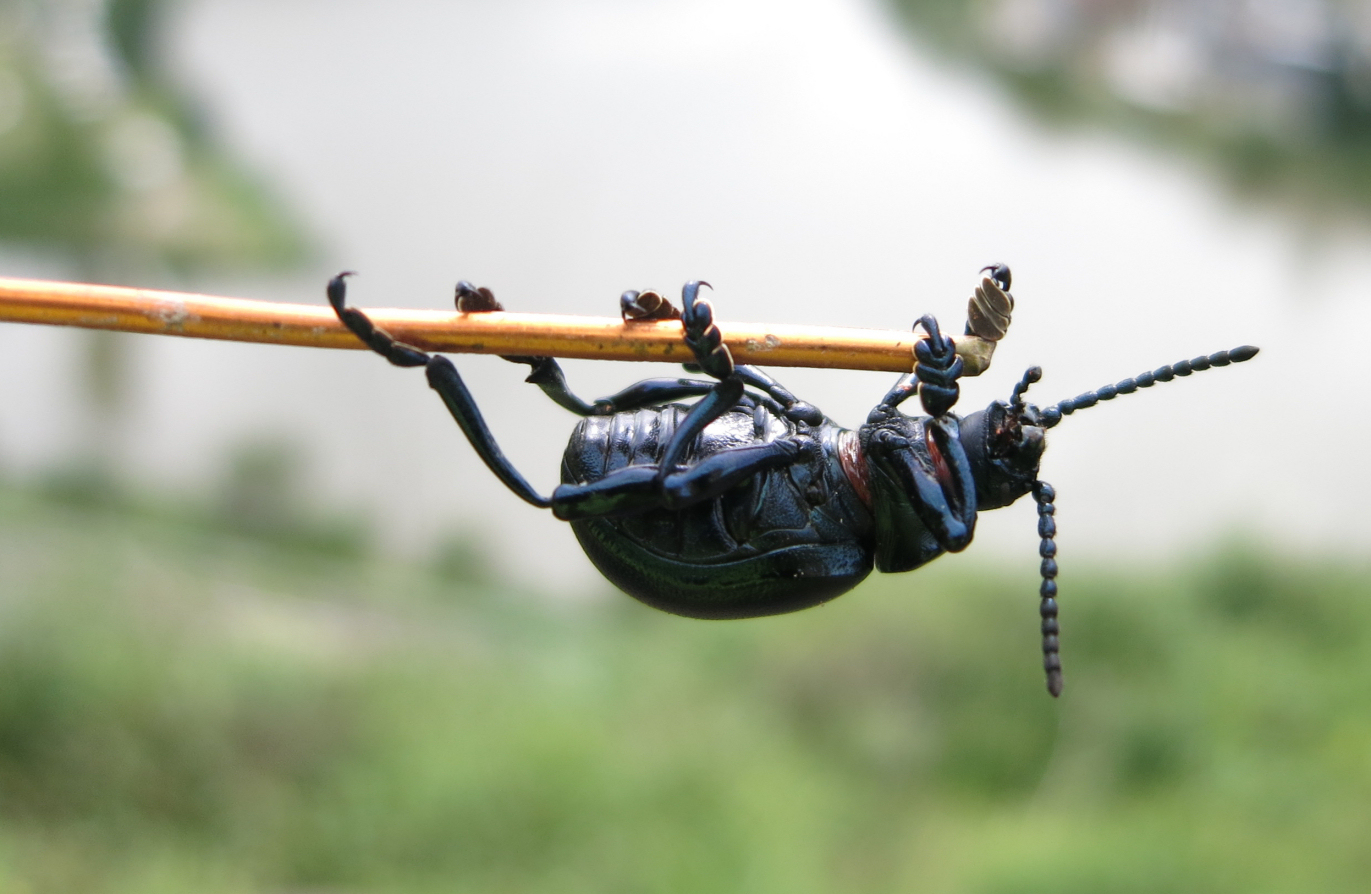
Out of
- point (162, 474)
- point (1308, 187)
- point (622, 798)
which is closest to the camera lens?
point (622, 798)

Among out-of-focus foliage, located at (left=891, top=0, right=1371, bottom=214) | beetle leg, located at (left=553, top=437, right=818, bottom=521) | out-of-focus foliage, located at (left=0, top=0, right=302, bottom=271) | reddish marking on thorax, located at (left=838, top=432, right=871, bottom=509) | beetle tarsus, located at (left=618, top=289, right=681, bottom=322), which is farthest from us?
out-of-focus foliage, located at (left=891, top=0, right=1371, bottom=214)

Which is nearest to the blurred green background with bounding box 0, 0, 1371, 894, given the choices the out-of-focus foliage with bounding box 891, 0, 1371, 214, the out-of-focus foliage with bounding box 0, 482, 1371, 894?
the out-of-focus foliage with bounding box 0, 482, 1371, 894

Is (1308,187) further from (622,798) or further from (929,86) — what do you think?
(622,798)

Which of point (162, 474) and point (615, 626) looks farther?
point (162, 474)

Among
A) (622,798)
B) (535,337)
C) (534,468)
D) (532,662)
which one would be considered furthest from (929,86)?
(535,337)

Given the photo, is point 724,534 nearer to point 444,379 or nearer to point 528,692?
point 444,379

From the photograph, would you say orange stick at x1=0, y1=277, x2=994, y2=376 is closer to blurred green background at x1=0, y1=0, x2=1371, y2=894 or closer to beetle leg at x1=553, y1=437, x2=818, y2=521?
beetle leg at x1=553, y1=437, x2=818, y2=521

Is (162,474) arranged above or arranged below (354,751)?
above
